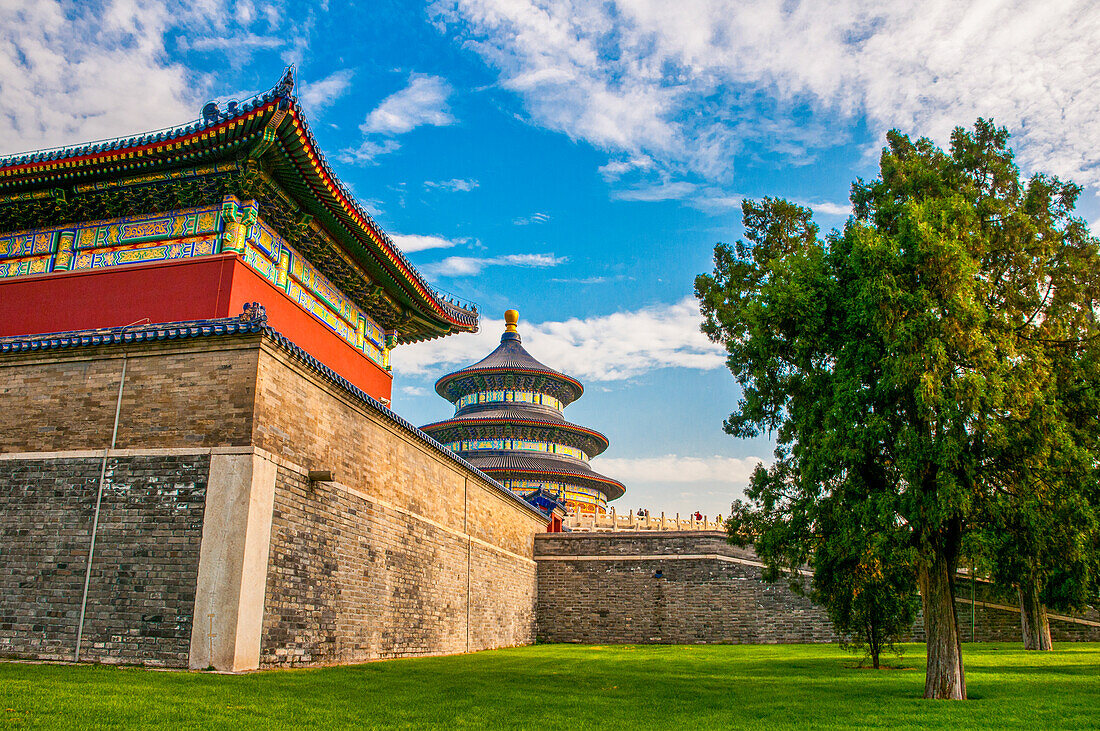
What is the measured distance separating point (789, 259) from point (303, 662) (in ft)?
30.7

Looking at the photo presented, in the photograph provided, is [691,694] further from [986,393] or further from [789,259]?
[789,259]

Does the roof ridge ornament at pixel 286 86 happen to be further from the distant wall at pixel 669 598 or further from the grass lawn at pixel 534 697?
the distant wall at pixel 669 598

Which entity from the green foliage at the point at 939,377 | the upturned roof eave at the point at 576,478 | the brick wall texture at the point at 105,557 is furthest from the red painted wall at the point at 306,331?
the upturned roof eave at the point at 576,478

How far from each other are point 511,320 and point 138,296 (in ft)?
83.8

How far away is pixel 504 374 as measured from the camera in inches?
1337

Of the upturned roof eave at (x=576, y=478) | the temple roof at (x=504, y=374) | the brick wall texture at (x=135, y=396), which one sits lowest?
the brick wall texture at (x=135, y=396)

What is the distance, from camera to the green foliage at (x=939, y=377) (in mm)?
9352

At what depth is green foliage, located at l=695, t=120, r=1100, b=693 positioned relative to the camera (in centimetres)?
935

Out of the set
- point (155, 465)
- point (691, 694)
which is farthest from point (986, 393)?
point (155, 465)

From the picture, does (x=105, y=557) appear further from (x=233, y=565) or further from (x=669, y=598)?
(x=669, y=598)

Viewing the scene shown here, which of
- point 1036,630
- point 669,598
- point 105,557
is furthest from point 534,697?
point 1036,630

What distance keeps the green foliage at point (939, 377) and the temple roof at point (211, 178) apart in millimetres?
7517

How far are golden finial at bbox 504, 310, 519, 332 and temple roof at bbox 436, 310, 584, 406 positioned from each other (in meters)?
0.66

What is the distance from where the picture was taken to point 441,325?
65.4ft
